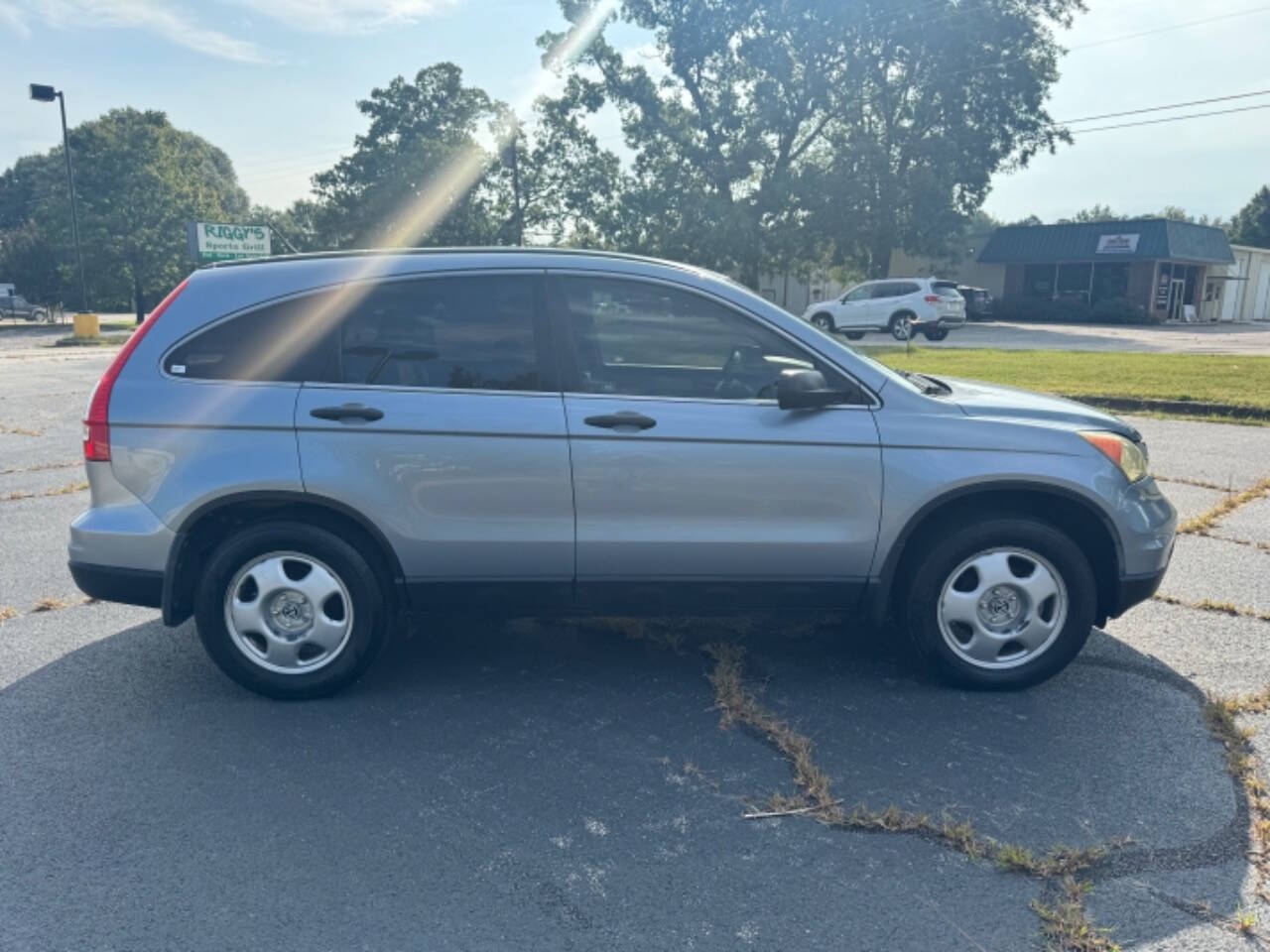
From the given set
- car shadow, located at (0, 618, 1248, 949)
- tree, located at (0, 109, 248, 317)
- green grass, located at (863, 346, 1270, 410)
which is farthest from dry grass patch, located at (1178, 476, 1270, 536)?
tree, located at (0, 109, 248, 317)

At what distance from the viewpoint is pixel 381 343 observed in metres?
3.90

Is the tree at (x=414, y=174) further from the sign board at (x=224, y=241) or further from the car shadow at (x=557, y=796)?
the car shadow at (x=557, y=796)

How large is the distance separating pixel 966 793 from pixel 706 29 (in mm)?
37185

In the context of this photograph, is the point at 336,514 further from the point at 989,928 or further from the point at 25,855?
the point at 989,928

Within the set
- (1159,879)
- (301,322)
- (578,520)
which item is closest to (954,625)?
(1159,879)

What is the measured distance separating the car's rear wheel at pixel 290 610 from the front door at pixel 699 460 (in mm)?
955

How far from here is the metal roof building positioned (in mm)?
41312

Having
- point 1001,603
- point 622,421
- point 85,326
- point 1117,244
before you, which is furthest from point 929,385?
point 1117,244

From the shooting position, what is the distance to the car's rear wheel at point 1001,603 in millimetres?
3902

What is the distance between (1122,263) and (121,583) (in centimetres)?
4674

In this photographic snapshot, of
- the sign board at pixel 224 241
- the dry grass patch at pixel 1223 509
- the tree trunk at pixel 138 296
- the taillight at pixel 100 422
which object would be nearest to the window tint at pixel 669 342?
the taillight at pixel 100 422

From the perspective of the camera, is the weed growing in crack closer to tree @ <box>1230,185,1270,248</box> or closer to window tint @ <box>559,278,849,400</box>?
window tint @ <box>559,278,849,400</box>

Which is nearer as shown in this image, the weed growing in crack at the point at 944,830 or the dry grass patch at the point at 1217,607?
the weed growing in crack at the point at 944,830

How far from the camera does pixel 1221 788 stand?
3221 mm
